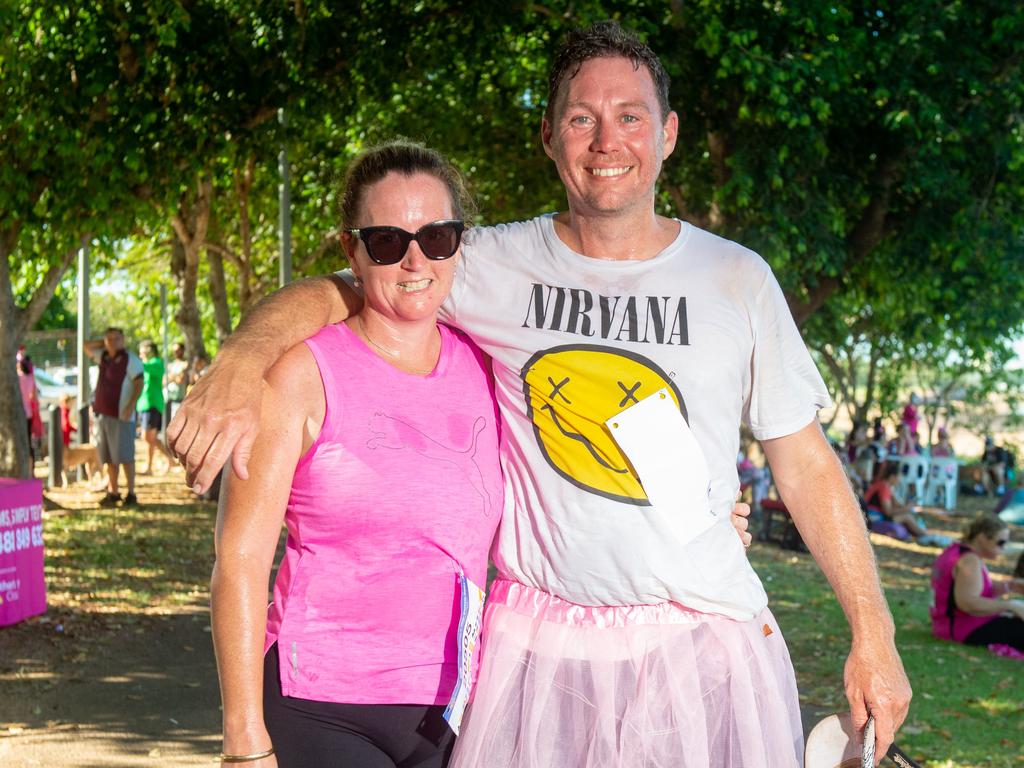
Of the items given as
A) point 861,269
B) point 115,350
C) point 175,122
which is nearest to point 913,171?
point 861,269

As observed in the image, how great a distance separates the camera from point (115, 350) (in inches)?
562

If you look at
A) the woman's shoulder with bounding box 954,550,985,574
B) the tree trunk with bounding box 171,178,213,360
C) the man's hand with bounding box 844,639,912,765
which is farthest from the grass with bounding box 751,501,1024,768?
the tree trunk with bounding box 171,178,213,360

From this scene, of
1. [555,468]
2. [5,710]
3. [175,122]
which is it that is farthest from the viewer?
[175,122]

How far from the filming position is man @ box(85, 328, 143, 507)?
13773mm

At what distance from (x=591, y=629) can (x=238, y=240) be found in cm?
2017

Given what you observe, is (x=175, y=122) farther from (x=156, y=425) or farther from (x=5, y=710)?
(x=156, y=425)

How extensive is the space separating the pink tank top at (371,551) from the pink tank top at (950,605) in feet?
24.6

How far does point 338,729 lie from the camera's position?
2.31 meters

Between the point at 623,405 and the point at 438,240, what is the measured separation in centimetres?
54

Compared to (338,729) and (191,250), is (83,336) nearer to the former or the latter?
(191,250)

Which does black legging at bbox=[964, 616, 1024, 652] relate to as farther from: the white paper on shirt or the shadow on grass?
the white paper on shirt

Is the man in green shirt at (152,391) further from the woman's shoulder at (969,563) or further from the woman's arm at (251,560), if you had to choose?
the woman's arm at (251,560)

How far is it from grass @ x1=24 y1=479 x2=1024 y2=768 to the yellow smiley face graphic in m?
4.35

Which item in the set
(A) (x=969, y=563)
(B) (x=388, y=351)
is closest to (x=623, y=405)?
(B) (x=388, y=351)
